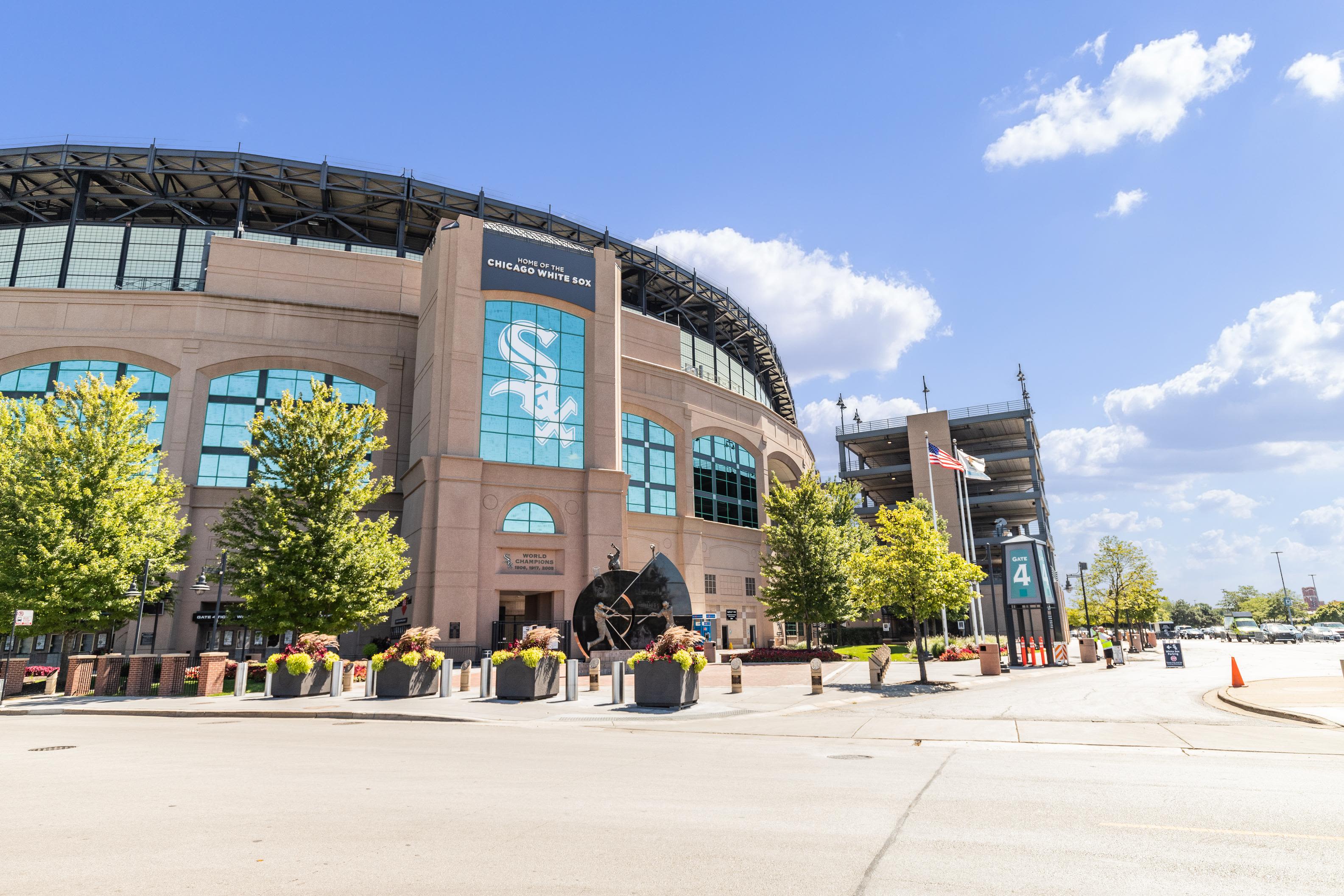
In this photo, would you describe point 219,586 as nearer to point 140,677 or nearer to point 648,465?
point 140,677

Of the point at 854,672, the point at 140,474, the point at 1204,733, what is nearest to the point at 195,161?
the point at 140,474

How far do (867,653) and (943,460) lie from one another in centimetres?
1224

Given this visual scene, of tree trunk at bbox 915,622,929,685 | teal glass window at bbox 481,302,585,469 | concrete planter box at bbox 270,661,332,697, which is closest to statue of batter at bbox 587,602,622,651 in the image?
teal glass window at bbox 481,302,585,469

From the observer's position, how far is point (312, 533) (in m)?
29.8

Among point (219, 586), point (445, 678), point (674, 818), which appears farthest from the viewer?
point (219, 586)

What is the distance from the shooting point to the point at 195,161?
5034 cm

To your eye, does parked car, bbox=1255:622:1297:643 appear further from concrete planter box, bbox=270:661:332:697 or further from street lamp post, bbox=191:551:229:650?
street lamp post, bbox=191:551:229:650

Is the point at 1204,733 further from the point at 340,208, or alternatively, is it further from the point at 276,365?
the point at 340,208

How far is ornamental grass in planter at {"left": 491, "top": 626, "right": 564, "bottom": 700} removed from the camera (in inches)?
885

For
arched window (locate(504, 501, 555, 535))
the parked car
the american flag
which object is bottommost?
the parked car

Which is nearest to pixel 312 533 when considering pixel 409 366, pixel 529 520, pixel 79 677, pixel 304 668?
pixel 304 668

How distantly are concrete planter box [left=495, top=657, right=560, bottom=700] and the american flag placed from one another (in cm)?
2487

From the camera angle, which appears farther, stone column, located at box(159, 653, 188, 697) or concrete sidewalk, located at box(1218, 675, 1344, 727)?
stone column, located at box(159, 653, 188, 697)

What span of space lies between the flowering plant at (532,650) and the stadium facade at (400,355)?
54.0 ft
